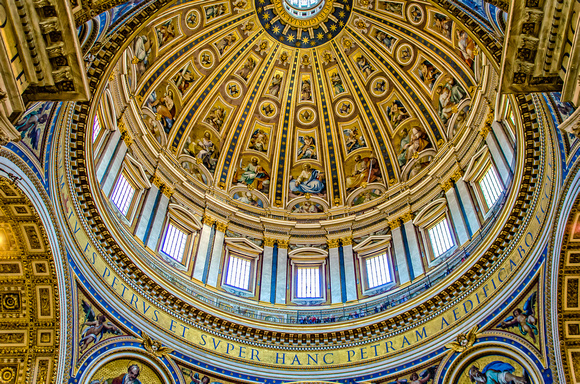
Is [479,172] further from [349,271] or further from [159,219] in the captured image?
[159,219]

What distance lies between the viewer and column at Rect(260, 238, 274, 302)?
2402 cm

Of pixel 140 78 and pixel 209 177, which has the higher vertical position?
pixel 140 78

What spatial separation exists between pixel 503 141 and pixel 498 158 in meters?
0.69

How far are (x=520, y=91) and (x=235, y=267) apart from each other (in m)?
16.4

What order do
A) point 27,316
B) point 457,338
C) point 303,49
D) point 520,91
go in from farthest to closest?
point 303,49, point 457,338, point 27,316, point 520,91

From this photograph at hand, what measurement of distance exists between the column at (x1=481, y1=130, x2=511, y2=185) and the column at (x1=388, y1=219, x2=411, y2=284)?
571 cm

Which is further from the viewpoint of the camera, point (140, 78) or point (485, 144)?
point (140, 78)

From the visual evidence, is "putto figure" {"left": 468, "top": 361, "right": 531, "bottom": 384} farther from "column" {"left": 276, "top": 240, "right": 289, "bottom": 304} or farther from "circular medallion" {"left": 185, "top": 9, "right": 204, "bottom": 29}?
"circular medallion" {"left": 185, "top": 9, "right": 204, "bottom": 29}

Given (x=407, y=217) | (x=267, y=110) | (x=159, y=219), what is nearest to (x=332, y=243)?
(x=407, y=217)

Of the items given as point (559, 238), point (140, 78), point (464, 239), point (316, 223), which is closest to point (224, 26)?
point (140, 78)

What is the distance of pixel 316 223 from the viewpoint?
1100 inches

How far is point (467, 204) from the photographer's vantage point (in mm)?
22484

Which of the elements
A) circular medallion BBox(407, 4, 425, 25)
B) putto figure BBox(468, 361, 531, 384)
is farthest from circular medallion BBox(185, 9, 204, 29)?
putto figure BBox(468, 361, 531, 384)

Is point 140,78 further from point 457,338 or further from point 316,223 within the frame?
point 457,338
